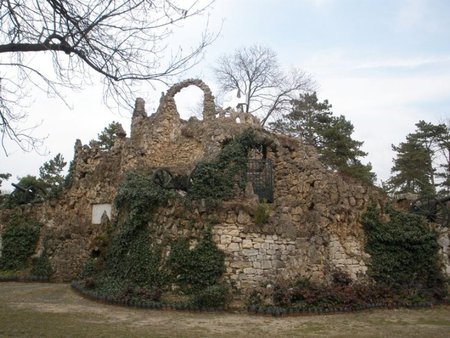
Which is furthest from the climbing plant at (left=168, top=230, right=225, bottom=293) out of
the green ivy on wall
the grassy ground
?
the green ivy on wall

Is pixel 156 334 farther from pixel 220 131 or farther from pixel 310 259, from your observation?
pixel 220 131

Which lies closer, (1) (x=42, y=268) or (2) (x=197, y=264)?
(2) (x=197, y=264)

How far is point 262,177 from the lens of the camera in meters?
15.5

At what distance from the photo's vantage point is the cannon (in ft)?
48.3

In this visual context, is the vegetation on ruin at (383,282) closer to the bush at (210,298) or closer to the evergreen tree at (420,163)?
the bush at (210,298)

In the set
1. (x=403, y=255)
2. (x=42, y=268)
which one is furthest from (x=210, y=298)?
(x=42, y=268)

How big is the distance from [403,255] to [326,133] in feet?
54.4

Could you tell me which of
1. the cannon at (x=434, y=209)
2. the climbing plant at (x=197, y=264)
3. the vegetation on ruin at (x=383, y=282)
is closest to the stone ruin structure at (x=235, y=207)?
the climbing plant at (x=197, y=264)

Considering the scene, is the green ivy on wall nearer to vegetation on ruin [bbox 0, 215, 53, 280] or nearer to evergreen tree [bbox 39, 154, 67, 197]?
vegetation on ruin [bbox 0, 215, 53, 280]

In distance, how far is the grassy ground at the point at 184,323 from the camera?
321 inches

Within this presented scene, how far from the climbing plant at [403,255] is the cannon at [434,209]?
1.16m

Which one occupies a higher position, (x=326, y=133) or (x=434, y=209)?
(x=326, y=133)

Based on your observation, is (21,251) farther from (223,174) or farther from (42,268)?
(223,174)

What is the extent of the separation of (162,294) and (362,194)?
21.7 ft
